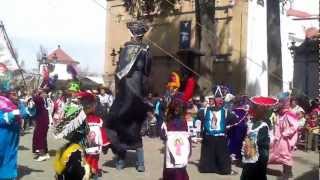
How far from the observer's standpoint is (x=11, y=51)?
344 inches

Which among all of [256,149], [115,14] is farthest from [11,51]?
[115,14]

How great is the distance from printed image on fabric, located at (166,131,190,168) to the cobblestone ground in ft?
6.12

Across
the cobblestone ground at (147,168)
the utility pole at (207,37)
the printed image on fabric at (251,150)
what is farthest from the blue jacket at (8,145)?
the utility pole at (207,37)

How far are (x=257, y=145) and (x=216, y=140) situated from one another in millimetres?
3182

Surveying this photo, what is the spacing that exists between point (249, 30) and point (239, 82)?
2.70 meters

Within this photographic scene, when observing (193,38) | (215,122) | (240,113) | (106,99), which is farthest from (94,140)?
(193,38)

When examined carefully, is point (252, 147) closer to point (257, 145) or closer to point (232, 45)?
point (257, 145)

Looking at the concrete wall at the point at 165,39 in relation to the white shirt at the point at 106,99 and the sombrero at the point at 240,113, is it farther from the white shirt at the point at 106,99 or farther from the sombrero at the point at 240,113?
the sombrero at the point at 240,113

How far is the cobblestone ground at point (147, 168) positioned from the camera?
9304 millimetres

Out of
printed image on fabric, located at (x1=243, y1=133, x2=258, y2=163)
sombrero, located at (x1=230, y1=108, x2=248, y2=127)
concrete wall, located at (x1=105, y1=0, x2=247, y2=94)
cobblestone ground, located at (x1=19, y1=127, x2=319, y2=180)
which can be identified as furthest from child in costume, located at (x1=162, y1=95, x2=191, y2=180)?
concrete wall, located at (x1=105, y1=0, x2=247, y2=94)

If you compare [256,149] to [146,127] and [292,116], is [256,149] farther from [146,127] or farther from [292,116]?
[146,127]

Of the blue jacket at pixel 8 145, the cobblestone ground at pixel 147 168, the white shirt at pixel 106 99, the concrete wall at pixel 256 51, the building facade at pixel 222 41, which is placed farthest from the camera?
the concrete wall at pixel 256 51

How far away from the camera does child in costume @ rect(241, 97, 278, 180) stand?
7109 mm

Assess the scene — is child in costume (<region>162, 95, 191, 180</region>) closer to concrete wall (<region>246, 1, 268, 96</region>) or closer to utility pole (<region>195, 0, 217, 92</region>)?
utility pole (<region>195, 0, 217, 92</region>)
